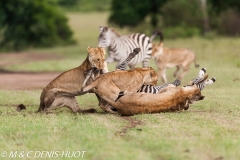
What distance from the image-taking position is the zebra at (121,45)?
14305 millimetres

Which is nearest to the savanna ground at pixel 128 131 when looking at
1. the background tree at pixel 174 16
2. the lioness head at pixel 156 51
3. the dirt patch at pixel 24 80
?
the dirt patch at pixel 24 80

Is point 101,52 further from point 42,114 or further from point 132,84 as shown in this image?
point 42,114

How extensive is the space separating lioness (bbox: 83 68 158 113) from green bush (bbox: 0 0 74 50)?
2174 cm

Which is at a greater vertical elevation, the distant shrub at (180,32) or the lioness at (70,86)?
the distant shrub at (180,32)

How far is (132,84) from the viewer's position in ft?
30.0

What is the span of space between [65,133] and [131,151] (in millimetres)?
1224

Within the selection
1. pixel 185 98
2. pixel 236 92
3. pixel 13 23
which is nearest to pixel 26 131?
pixel 185 98

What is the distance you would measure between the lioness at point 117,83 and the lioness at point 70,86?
9.9 inches

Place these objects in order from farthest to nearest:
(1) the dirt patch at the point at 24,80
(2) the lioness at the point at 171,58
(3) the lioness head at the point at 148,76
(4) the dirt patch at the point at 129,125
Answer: (2) the lioness at the point at 171,58 < (1) the dirt patch at the point at 24,80 < (3) the lioness head at the point at 148,76 < (4) the dirt patch at the point at 129,125

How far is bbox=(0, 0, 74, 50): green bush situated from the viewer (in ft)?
103

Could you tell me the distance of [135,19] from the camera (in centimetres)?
3484

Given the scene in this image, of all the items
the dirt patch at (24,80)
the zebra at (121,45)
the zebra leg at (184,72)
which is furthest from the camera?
the zebra leg at (184,72)

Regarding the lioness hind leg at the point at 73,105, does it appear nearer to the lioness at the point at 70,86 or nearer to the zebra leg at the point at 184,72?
the lioness at the point at 70,86

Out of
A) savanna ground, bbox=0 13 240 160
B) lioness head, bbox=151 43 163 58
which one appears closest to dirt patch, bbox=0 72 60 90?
savanna ground, bbox=0 13 240 160
